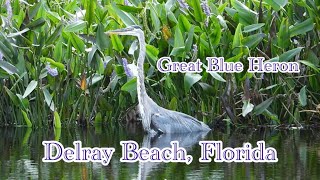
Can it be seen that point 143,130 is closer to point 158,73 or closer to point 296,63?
point 158,73

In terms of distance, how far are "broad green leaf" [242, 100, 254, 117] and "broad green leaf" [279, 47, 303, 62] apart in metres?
0.60

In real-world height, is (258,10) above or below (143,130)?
above

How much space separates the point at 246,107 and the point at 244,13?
3.94 feet

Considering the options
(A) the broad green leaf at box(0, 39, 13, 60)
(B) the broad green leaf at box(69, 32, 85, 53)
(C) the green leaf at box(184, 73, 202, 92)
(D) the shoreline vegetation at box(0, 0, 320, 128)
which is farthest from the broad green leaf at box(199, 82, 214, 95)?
(A) the broad green leaf at box(0, 39, 13, 60)

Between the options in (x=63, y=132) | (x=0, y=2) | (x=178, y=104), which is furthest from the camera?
(x=0, y=2)

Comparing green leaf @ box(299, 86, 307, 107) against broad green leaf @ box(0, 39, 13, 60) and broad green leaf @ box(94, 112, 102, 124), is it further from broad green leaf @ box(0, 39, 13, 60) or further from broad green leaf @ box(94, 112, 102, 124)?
broad green leaf @ box(0, 39, 13, 60)

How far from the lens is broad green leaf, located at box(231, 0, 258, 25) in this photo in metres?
11.0

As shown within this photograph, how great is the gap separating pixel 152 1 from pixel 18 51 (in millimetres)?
1728

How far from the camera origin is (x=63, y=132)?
1045 cm

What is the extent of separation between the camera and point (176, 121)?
34.2 feet

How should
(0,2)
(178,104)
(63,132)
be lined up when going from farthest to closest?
(0,2)
(178,104)
(63,132)

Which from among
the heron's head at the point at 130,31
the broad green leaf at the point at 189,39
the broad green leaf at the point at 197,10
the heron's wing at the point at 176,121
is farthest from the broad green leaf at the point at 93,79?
the broad green leaf at the point at 197,10

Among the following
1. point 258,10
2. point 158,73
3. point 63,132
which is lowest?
point 63,132

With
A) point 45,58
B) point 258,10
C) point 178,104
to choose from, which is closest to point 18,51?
point 45,58
